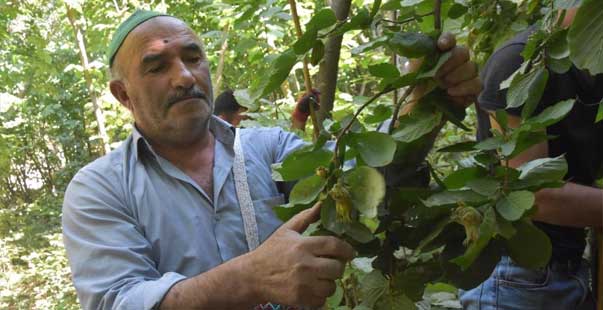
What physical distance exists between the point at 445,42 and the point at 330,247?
15.6 inches

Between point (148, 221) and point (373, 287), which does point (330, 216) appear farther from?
point (148, 221)

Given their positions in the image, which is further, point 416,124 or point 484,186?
point 416,124

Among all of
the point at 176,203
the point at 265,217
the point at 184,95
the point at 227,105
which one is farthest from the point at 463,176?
the point at 227,105

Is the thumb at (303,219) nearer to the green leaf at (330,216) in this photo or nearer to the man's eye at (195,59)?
the green leaf at (330,216)

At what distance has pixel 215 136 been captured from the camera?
6.06ft

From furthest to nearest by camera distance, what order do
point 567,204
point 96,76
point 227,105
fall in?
point 96,76 < point 227,105 < point 567,204

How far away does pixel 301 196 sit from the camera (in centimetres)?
97

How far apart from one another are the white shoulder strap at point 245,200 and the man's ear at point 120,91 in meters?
0.42

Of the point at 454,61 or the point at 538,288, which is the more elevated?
the point at 454,61

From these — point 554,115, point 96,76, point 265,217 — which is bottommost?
point 96,76

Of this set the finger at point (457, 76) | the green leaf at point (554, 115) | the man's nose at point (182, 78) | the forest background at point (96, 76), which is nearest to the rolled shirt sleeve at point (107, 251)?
the man's nose at point (182, 78)

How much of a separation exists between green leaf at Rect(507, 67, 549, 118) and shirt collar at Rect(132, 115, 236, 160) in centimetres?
103

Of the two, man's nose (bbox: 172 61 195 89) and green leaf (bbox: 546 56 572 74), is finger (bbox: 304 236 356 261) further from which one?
man's nose (bbox: 172 61 195 89)

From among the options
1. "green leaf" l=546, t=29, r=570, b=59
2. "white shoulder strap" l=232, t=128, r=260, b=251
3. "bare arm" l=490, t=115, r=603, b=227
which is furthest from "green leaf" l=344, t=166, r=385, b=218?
"white shoulder strap" l=232, t=128, r=260, b=251
